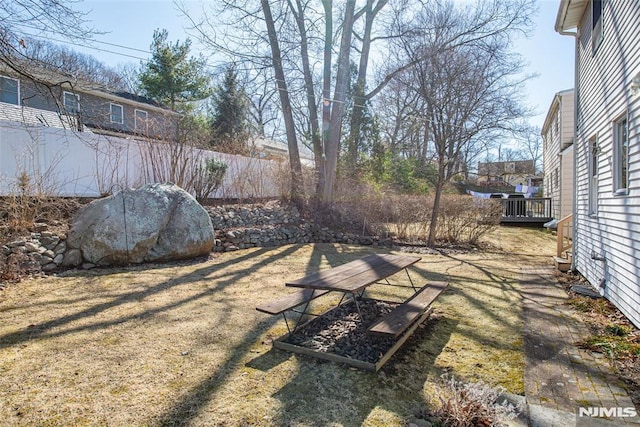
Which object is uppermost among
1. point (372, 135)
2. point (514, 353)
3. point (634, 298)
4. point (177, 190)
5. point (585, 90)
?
point (372, 135)

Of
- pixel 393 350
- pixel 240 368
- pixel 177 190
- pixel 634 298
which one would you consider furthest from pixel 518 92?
pixel 240 368

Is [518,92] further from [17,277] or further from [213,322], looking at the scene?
[17,277]

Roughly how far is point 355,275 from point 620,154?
387cm

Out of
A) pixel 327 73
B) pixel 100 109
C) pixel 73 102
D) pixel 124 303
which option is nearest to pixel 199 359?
pixel 124 303

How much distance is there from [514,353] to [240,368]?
2.37 m

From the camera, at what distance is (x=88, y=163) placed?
25.6ft

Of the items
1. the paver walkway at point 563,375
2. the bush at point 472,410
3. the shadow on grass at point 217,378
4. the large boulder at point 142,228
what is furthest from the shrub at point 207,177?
the bush at point 472,410

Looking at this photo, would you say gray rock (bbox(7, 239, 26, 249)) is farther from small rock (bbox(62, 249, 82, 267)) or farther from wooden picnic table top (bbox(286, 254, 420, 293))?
wooden picnic table top (bbox(286, 254, 420, 293))

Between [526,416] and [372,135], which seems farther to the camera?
[372,135]

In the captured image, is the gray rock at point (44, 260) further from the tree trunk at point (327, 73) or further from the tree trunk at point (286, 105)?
the tree trunk at point (327, 73)

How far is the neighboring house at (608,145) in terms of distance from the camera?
158 inches

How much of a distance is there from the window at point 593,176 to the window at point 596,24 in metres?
1.47

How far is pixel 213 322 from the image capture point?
154 inches

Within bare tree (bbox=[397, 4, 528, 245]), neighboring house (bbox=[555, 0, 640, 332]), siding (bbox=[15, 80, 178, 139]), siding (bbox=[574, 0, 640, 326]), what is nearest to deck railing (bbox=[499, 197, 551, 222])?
bare tree (bbox=[397, 4, 528, 245])
